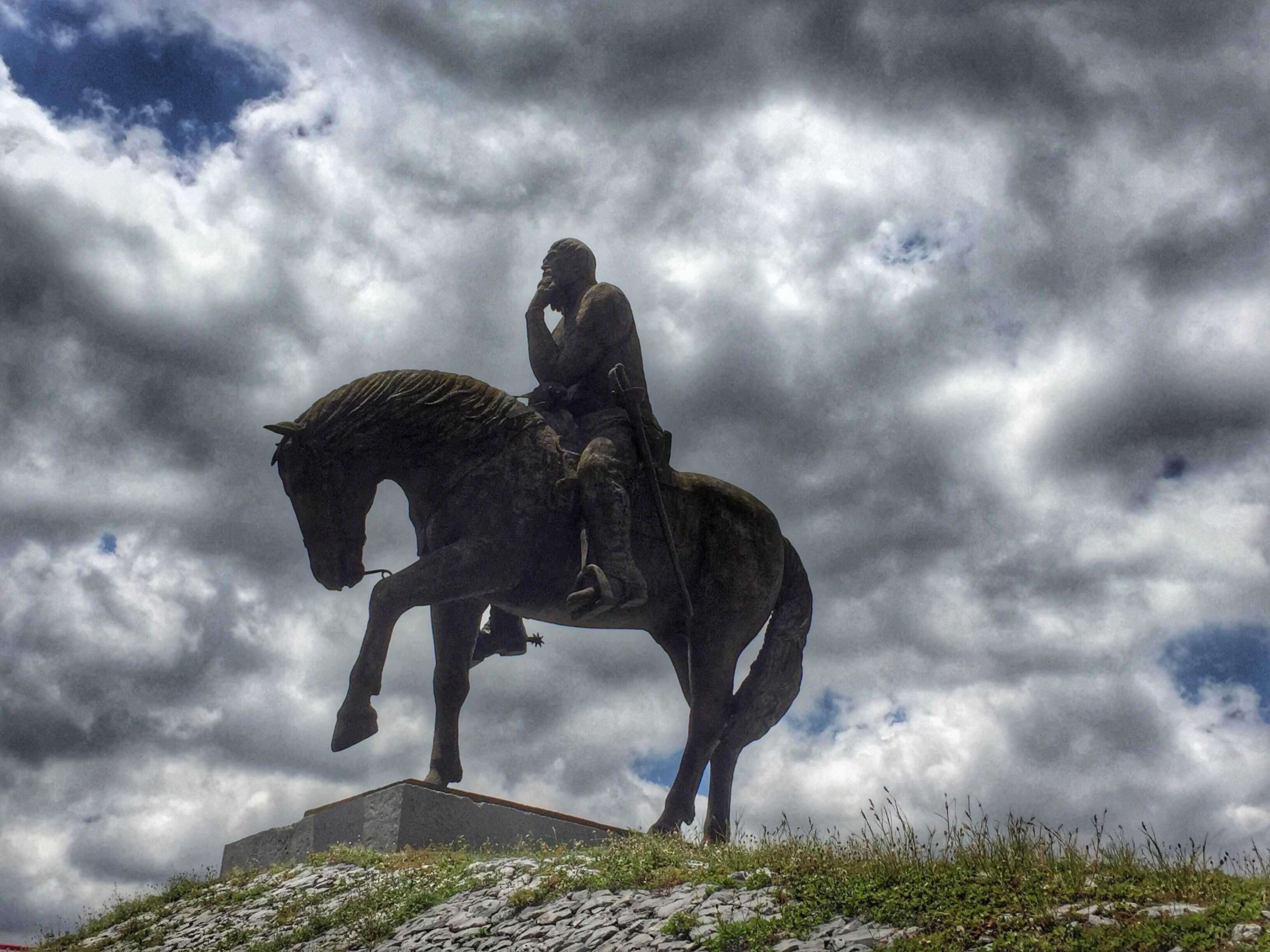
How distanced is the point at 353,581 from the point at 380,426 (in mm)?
1204

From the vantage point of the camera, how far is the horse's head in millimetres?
8336

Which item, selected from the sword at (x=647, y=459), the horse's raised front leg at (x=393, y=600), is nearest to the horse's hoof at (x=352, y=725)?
the horse's raised front leg at (x=393, y=600)

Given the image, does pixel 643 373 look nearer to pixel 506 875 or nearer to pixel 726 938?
pixel 506 875

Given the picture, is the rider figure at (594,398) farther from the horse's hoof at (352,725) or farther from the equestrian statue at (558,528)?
the horse's hoof at (352,725)

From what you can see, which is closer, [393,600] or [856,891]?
[856,891]

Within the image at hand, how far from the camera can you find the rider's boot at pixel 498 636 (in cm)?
942

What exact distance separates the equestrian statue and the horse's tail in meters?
0.02

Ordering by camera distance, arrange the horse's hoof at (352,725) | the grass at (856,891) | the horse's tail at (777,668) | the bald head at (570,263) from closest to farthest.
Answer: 1. the grass at (856,891)
2. the horse's hoof at (352,725)
3. the horse's tail at (777,668)
4. the bald head at (570,263)

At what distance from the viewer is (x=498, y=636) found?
9.44 m

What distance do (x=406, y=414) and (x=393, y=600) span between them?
55.8 inches

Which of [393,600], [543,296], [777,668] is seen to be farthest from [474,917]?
[543,296]

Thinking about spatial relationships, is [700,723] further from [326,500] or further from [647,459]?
[326,500]

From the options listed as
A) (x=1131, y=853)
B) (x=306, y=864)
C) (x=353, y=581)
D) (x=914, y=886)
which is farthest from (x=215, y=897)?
(x=1131, y=853)

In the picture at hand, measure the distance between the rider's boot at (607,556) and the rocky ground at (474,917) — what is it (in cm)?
182
